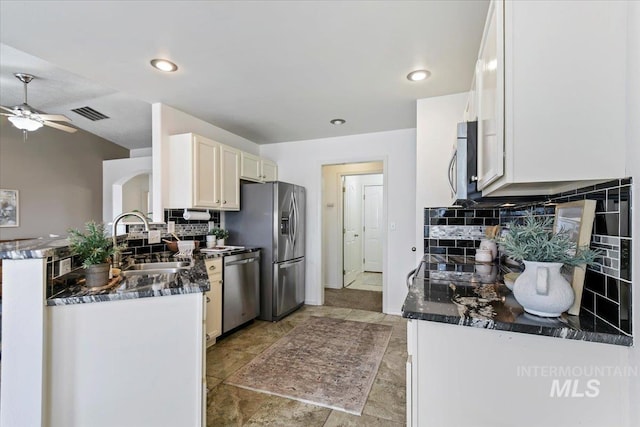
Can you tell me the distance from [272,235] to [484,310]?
266 cm

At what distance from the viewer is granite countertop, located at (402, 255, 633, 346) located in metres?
0.92

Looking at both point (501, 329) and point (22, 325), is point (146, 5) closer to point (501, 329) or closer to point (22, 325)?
point (22, 325)

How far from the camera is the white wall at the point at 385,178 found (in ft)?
12.0

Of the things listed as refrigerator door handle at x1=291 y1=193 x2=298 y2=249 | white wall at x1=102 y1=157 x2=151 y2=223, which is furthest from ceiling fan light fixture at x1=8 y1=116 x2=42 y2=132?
refrigerator door handle at x1=291 y1=193 x2=298 y2=249

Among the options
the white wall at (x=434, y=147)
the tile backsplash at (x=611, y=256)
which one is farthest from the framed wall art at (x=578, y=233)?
the white wall at (x=434, y=147)

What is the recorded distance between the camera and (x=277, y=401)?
1.98 metres

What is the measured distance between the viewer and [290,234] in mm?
3754

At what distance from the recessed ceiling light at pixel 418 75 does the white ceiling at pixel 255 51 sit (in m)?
0.06

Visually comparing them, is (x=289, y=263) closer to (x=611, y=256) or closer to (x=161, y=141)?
(x=161, y=141)

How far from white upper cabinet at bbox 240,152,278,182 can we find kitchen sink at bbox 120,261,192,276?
1.46 metres

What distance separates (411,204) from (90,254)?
3.14m

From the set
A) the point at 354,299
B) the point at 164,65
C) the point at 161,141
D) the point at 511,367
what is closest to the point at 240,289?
the point at 161,141

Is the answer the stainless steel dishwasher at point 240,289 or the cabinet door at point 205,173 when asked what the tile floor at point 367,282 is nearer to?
the stainless steel dishwasher at point 240,289

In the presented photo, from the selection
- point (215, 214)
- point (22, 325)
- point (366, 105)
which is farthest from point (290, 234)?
point (22, 325)
